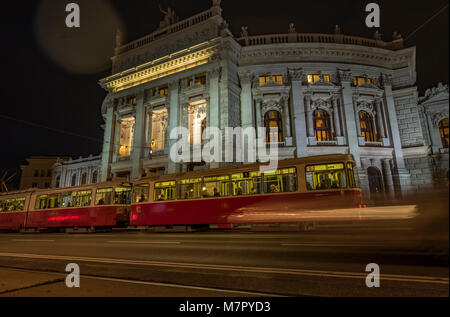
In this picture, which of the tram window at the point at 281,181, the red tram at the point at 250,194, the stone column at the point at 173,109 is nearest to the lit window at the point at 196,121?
the stone column at the point at 173,109

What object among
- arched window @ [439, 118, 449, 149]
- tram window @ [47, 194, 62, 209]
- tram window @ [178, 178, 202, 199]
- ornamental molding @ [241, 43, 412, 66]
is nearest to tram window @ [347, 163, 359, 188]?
tram window @ [178, 178, 202, 199]

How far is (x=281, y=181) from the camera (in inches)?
474

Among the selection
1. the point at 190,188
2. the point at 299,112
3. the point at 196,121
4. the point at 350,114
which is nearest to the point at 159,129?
the point at 196,121

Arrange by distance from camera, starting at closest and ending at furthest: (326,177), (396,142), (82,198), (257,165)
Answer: (326,177) < (257,165) < (82,198) < (396,142)

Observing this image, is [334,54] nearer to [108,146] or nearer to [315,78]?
[315,78]

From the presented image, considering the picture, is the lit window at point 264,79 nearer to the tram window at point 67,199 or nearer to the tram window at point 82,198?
the tram window at point 82,198

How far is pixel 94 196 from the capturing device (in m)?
16.9

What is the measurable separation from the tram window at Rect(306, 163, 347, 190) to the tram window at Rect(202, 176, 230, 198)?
4116mm

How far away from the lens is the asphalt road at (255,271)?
3.58 m

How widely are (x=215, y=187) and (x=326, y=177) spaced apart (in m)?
5.55

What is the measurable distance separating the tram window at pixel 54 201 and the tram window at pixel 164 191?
8.32 meters

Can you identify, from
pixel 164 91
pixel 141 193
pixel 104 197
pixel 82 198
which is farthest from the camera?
pixel 164 91

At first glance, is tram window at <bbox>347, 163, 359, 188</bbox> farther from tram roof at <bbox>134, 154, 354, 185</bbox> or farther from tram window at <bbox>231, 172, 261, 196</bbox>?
tram window at <bbox>231, 172, 261, 196</bbox>
